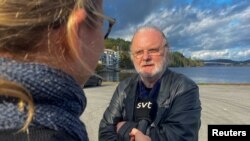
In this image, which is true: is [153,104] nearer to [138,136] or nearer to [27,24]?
[138,136]

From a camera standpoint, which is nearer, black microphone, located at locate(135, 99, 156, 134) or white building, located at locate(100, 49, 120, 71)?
white building, located at locate(100, 49, 120, 71)

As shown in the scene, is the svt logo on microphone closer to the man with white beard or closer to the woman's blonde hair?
the man with white beard

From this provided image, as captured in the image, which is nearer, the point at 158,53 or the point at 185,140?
the point at 185,140

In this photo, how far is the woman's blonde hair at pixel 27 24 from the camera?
0.94 m

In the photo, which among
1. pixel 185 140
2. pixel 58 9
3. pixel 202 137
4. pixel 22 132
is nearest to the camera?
pixel 22 132

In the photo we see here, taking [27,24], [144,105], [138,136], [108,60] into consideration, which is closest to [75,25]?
[27,24]

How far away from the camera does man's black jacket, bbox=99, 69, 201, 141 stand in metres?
2.73

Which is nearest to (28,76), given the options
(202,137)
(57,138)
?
(57,138)

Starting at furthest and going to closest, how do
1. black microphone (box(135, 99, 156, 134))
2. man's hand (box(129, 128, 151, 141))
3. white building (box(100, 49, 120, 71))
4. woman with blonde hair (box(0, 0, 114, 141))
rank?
black microphone (box(135, 99, 156, 134)) < man's hand (box(129, 128, 151, 141)) < white building (box(100, 49, 120, 71)) < woman with blonde hair (box(0, 0, 114, 141))

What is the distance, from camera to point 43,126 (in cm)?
92

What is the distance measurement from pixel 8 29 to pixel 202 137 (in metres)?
A: 8.59

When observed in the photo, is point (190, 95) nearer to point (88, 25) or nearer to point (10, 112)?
point (88, 25)

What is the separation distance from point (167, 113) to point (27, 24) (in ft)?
6.33

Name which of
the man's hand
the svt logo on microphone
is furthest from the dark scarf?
the svt logo on microphone
